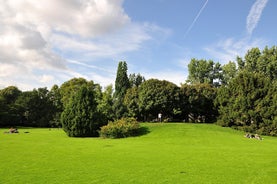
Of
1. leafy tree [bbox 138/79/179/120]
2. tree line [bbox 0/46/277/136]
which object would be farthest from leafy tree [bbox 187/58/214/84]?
leafy tree [bbox 138/79/179/120]

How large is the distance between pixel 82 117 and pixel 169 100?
22.9 metres

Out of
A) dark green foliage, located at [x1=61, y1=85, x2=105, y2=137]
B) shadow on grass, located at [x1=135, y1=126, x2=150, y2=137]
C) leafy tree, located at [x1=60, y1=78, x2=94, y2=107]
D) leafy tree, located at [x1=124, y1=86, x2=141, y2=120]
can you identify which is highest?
leafy tree, located at [x1=60, y1=78, x2=94, y2=107]

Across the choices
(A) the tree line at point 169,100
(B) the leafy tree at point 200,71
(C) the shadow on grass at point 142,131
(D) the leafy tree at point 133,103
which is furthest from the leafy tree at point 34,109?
(B) the leafy tree at point 200,71

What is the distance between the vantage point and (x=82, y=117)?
1431 inches

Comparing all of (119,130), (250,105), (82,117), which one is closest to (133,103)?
(82,117)

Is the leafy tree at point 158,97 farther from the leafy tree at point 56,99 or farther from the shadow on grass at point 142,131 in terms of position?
the leafy tree at point 56,99

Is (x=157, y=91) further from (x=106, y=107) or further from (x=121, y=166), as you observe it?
(x=121, y=166)

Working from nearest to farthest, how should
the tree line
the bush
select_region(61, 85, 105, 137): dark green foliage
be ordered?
the bush, select_region(61, 85, 105, 137): dark green foliage, the tree line

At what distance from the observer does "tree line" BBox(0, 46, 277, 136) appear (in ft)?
126

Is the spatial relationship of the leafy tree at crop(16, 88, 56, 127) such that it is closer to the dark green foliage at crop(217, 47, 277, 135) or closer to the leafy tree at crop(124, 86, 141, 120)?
the leafy tree at crop(124, 86, 141, 120)

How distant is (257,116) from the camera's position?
40.1 m

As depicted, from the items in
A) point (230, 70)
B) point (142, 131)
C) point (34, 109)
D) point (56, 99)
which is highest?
point (230, 70)

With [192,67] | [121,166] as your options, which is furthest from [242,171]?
[192,67]

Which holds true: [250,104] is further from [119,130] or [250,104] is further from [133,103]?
[133,103]
